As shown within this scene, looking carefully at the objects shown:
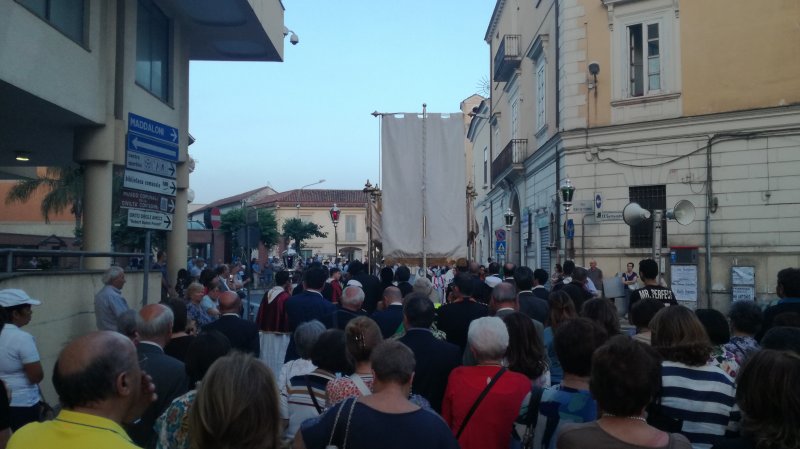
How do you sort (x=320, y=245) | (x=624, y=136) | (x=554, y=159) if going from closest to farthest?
(x=624, y=136) → (x=554, y=159) → (x=320, y=245)

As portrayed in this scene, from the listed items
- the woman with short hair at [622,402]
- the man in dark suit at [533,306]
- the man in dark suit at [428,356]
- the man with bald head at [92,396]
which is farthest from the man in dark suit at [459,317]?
the man with bald head at [92,396]

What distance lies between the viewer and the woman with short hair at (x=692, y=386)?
13.5 feet

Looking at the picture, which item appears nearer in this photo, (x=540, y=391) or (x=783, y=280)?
(x=540, y=391)

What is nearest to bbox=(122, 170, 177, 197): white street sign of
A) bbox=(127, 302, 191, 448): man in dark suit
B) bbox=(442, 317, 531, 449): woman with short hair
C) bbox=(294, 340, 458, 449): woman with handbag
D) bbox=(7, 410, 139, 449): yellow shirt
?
bbox=(127, 302, 191, 448): man in dark suit

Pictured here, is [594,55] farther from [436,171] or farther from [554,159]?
[436,171]

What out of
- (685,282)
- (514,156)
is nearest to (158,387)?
(685,282)

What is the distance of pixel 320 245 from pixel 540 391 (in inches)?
3218

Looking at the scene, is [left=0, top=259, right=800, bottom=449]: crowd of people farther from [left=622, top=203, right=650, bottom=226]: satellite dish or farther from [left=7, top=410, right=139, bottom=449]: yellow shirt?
[left=622, top=203, right=650, bottom=226]: satellite dish

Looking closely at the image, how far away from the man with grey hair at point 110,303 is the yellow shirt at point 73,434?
6.63 m

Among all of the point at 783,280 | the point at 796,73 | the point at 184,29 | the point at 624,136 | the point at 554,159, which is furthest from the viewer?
the point at 554,159

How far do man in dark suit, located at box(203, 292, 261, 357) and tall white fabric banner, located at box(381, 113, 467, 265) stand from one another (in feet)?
17.4

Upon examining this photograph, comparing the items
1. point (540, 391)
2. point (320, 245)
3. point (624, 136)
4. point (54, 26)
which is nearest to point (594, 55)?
point (624, 136)

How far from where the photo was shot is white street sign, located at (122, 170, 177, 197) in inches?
357

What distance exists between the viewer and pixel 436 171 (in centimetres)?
1227
